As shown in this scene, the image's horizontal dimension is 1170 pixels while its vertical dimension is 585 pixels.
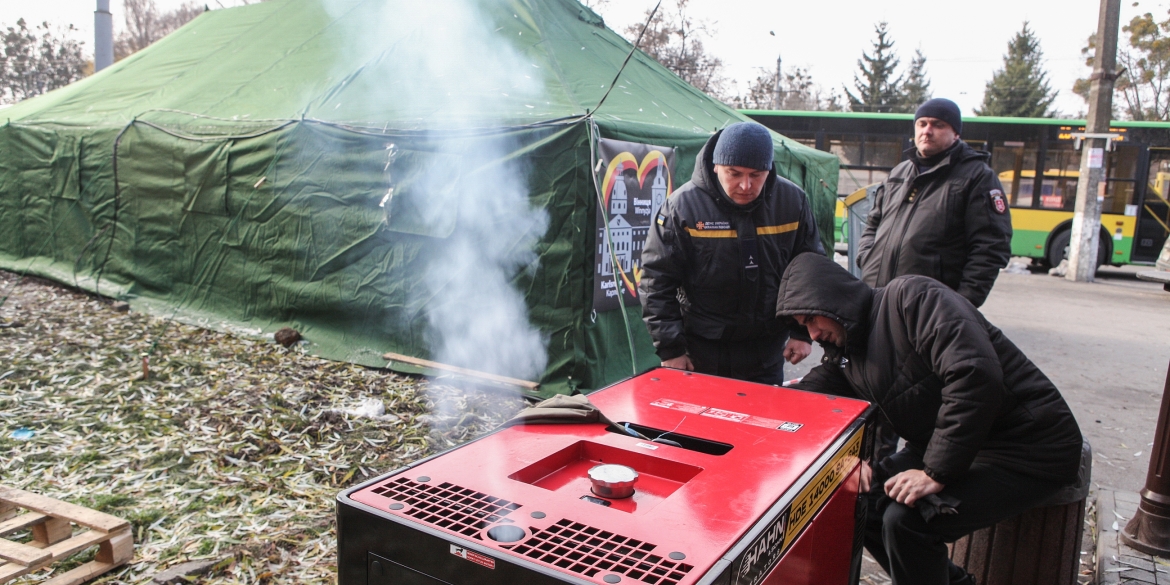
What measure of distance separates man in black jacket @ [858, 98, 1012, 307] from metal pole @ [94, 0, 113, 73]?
1148 cm

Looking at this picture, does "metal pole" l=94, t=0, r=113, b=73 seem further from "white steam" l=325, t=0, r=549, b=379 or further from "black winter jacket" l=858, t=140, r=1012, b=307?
"black winter jacket" l=858, t=140, r=1012, b=307

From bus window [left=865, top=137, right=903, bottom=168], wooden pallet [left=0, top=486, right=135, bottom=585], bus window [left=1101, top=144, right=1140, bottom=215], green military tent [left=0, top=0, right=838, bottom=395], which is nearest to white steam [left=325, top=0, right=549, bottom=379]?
green military tent [left=0, top=0, right=838, bottom=395]

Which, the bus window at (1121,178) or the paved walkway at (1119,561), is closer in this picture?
the paved walkway at (1119,561)

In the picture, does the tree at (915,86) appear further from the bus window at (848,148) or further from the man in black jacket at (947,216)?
the man in black jacket at (947,216)

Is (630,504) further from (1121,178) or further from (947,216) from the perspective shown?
(1121,178)

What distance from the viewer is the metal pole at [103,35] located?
10.8 m

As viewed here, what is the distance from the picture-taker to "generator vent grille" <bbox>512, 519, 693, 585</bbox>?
1200 millimetres

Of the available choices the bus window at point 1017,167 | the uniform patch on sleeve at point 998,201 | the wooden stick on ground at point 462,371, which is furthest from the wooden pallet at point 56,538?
the bus window at point 1017,167

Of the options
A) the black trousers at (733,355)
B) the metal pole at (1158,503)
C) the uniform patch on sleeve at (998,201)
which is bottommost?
the metal pole at (1158,503)

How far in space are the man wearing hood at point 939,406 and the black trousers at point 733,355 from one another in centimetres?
84

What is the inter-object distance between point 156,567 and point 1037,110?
4566 cm

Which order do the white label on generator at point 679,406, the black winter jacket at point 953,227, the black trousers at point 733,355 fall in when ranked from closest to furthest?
the white label on generator at point 679,406 → the black trousers at point 733,355 → the black winter jacket at point 953,227

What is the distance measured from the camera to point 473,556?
127cm

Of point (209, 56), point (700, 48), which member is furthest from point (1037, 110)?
point (209, 56)
